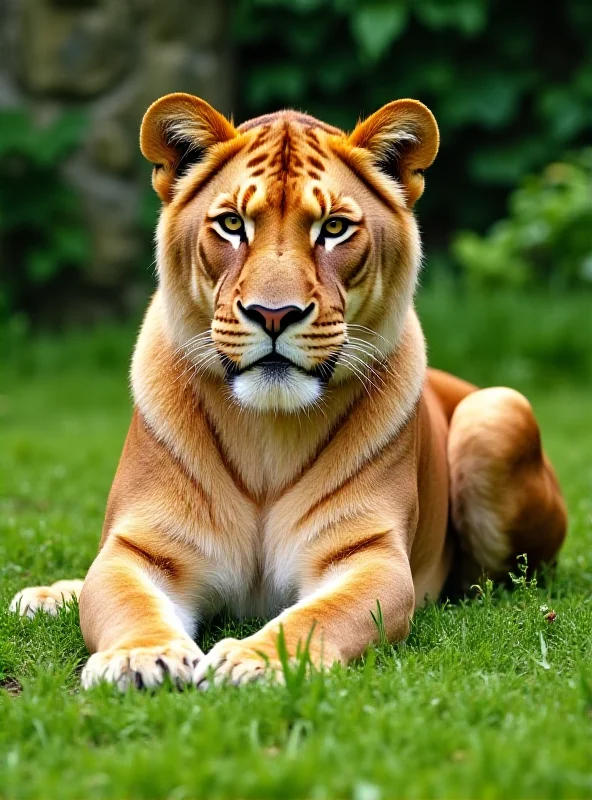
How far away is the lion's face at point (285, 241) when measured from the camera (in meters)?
3.50

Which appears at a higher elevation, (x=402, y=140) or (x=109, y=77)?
(x=402, y=140)

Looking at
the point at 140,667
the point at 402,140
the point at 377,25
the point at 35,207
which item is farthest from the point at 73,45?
the point at 140,667

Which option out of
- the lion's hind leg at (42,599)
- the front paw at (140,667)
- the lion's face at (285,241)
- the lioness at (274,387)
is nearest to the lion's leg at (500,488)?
the lioness at (274,387)

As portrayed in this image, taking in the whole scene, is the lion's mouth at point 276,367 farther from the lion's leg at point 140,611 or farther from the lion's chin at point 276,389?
the lion's leg at point 140,611

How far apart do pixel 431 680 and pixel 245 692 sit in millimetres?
492

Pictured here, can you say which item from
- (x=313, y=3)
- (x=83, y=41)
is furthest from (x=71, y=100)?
(x=313, y=3)

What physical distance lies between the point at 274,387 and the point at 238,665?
0.83 meters

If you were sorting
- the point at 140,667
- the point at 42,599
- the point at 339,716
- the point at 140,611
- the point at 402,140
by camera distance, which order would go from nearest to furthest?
1. the point at 339,716
2. the point at 140,667
3. the point at 140,611
4. the point at 402,140
5. the point at 42,599

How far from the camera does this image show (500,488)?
15.3 feet

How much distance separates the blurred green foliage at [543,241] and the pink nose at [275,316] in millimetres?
8097

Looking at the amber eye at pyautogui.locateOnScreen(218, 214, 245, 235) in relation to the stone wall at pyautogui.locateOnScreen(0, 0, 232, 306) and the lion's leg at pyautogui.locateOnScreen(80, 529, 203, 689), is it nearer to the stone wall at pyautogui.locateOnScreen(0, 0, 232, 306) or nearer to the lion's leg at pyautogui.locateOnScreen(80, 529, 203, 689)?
the lion's leg at pyautogui.locateOnScreen(80, 529, 203, 689)

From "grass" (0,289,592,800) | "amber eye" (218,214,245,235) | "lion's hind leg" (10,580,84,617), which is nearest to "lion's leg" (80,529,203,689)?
"grass" (0,289,592,800)

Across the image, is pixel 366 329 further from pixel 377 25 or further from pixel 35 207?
pixel 377 25

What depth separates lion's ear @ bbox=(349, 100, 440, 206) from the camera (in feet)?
12.8
